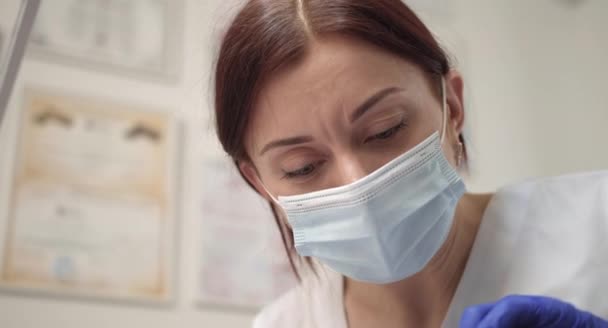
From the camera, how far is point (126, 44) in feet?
6.73

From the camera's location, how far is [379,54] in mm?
885

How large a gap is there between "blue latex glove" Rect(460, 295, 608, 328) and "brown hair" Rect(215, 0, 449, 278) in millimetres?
345

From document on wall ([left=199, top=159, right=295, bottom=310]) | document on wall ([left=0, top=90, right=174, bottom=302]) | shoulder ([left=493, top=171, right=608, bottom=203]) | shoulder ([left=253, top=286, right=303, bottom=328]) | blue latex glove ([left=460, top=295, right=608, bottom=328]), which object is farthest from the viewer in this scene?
document on wall ([left=199, top=159, right=295, bottom=310])

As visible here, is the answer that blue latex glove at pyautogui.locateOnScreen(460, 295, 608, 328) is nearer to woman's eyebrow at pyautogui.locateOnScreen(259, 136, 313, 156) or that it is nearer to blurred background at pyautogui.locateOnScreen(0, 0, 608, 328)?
woman's eyebrow at pyautogui.locateOnScreen(259, 136, 313, 156)

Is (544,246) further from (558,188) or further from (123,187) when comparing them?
(123,187)

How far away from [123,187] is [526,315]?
1356 mm

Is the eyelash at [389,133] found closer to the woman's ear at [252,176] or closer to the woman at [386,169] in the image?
the woman at [386,169]

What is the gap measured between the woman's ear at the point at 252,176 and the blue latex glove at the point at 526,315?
0.38 m

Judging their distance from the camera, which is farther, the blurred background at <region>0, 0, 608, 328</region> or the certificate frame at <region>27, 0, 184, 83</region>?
the certificate frame at <region>27, 0, 184, 83</region>

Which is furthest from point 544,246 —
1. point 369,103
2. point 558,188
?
point 369,103

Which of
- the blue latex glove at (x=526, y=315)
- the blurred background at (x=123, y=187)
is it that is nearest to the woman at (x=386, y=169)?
the blue latex glove at (x=526, y=315)

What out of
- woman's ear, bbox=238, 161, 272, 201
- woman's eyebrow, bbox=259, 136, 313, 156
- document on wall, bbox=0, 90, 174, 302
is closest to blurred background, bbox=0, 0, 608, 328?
document on wall, bbox=0, 90, 174, 302

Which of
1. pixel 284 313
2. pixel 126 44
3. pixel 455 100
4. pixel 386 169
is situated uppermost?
pixel 126 44

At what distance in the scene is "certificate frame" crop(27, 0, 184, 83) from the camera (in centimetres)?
192
